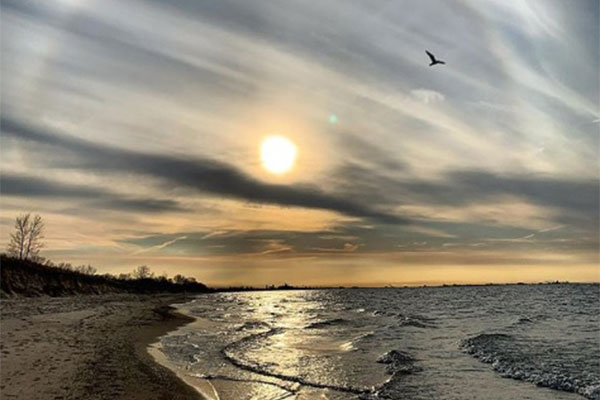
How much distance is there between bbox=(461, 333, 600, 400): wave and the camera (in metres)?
16.2

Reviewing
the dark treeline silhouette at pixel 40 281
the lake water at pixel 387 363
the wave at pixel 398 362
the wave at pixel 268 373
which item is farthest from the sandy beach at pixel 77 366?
the dark treeline silhouette at pixel 40 281

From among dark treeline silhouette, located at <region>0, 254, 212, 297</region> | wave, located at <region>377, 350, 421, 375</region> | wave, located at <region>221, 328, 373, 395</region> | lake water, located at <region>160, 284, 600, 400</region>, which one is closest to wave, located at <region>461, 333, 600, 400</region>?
lake water, located at <region>160, 284, 600, 400</region>

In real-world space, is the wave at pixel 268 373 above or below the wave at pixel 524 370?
below

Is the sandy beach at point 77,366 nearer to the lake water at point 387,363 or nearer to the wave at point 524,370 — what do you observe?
the lake water at point 387,363

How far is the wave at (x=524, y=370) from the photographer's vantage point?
1625 centimetres

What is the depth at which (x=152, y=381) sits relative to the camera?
14523 millimetres

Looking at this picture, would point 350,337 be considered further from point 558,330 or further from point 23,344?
point 23,344

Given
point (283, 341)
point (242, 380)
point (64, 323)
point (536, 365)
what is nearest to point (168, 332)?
point (64, 323)

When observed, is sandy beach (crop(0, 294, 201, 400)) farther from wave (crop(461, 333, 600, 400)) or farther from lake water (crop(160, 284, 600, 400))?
wave (crop(461, 333, 600, 400))

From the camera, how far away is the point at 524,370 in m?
19.0

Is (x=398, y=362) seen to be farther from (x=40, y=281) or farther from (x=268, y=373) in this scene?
(x=40, y=281)

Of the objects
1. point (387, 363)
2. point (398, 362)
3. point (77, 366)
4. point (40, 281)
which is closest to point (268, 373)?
point (387, 363)

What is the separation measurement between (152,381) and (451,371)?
1092 centimetres

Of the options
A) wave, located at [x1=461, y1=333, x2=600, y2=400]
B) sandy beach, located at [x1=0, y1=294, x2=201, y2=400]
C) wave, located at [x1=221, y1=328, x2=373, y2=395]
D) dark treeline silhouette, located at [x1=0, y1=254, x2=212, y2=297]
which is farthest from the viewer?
dark treeline silhouette, located at [x1=0, y1=254, x2=212, y2=297]
